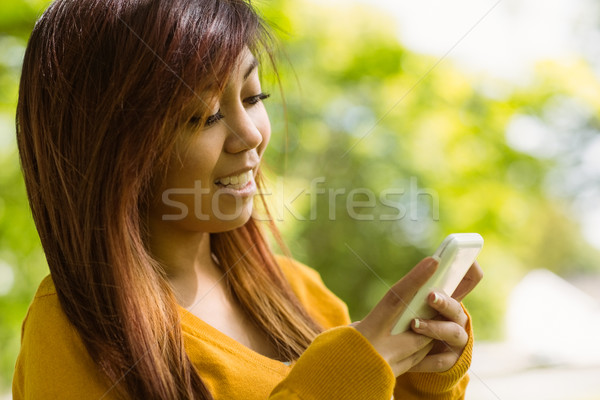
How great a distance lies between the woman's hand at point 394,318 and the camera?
31.0 inches

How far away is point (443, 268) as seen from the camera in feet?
2.66

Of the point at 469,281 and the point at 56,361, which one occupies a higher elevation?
the point at 56,361

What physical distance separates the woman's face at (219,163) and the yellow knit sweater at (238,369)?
16cm

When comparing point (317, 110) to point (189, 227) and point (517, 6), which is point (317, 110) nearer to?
point (517, 6)

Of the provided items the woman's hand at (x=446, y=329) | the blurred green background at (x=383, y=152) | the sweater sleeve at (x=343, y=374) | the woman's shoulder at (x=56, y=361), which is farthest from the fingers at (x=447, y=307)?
the blurred green background at (x=383, y=152)

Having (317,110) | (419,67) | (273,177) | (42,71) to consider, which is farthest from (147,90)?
(317,110)

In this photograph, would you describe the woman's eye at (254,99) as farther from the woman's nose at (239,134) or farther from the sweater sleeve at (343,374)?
the sweater sleeve at (343,374)

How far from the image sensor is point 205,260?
1083 mm

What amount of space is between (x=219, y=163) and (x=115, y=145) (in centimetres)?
15

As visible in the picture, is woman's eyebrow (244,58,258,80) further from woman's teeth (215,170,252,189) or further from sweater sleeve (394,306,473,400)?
sweater sleeve (394,306,473,400)

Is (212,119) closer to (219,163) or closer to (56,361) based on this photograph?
(219,163)

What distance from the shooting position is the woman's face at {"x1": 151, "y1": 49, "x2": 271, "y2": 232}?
879 mm

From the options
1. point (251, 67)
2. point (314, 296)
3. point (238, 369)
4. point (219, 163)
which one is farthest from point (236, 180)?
point (314, 296)

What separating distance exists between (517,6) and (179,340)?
3.15 meters
